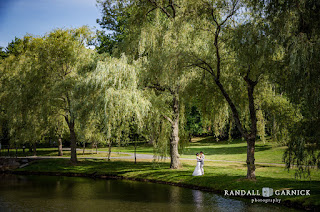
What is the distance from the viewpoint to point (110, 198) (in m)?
16.6

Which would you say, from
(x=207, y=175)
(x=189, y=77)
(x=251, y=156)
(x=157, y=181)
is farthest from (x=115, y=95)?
(x=251, y=156)

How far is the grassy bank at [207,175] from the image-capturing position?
16.1m

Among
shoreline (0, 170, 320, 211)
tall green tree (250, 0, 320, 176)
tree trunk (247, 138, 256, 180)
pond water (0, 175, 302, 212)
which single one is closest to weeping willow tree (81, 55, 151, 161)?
pond water (0, 175, 302, 212)

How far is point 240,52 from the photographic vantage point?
48.1ft

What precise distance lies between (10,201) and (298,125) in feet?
46.6

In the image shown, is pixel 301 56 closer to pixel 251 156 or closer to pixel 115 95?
pixel 251 156

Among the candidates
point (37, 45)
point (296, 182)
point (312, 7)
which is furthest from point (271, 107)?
point (37, 45)

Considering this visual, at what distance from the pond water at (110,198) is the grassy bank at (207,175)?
1064 mm

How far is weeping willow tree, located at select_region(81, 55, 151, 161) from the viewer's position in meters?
18.8

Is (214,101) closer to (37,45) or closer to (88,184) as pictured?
(88,184)

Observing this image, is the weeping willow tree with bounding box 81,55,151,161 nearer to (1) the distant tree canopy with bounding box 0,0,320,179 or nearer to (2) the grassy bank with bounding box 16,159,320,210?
(1) the distant tree canopy with bounding box 0,0,320,179

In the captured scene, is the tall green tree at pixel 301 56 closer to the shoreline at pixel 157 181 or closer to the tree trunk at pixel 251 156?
the shoreline at pixel 157 181

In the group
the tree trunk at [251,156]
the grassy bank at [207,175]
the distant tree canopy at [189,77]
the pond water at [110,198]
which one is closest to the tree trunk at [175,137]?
the distant tree canopy at [189,77]

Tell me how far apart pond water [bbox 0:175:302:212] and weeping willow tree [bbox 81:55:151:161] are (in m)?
3.56
